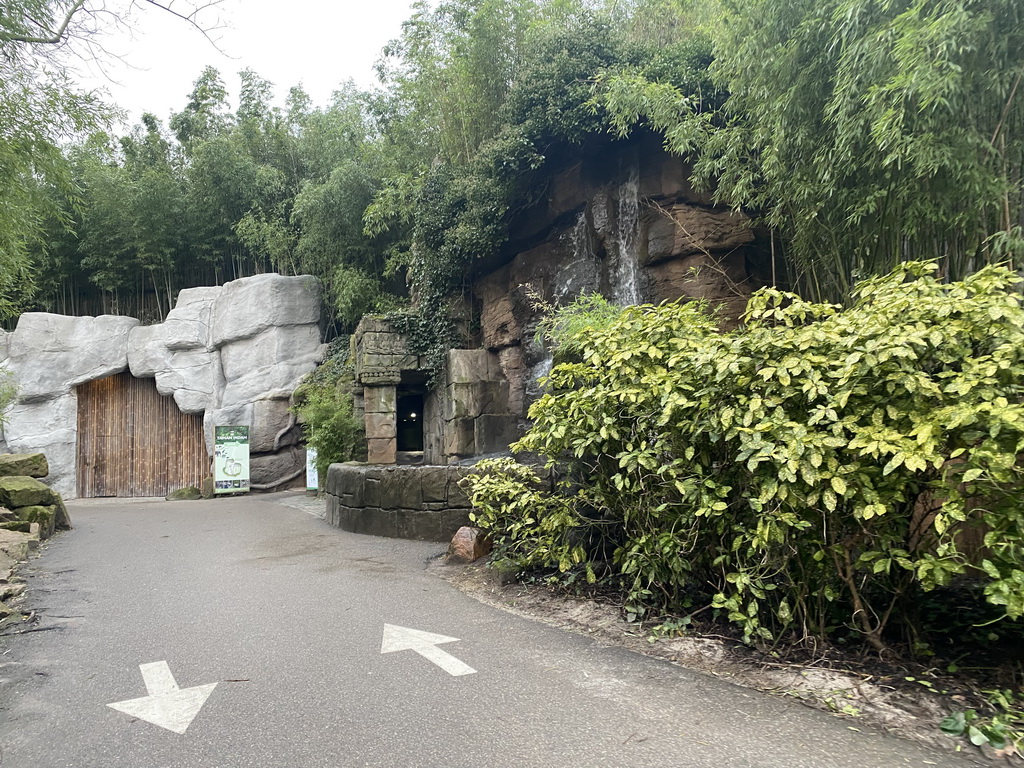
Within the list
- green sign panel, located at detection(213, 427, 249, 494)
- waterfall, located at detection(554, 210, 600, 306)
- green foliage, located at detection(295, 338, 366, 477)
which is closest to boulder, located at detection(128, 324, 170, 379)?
green sign panel, located at detection(213, 427, 249, 494)

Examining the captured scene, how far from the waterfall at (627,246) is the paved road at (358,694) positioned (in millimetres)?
7672

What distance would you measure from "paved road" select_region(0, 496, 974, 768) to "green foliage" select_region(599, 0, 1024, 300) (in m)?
3.81

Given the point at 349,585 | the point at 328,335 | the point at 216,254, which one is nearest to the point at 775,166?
the point at 349,585

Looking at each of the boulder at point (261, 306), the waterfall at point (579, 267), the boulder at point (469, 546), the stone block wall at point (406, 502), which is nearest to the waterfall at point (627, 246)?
the waterfall at point (579, 267)

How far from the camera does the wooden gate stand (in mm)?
18953

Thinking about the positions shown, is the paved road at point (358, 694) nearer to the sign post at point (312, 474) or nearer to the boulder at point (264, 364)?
the sign post at point (312, 474)

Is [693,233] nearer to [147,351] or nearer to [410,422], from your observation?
[410,422]

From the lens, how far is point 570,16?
13.3 m

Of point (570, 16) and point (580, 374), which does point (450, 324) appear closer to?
point (570, 16)

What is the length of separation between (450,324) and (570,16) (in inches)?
275

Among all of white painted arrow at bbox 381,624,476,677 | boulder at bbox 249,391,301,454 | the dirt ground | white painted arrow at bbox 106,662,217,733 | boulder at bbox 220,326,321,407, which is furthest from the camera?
boulder at bbox 220,326,321,407

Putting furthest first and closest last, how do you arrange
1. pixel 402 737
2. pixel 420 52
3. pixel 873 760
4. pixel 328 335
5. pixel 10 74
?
pixel 328 335 < pixel 420 52 < pixel 10 74 < pixel 402 737 < pixel 873 760

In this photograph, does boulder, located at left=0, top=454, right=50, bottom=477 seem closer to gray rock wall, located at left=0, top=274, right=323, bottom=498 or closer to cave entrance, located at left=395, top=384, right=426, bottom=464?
gray rock wall, located at left=0, top=274, right=323, bottom=498

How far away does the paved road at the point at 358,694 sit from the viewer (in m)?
2.59
